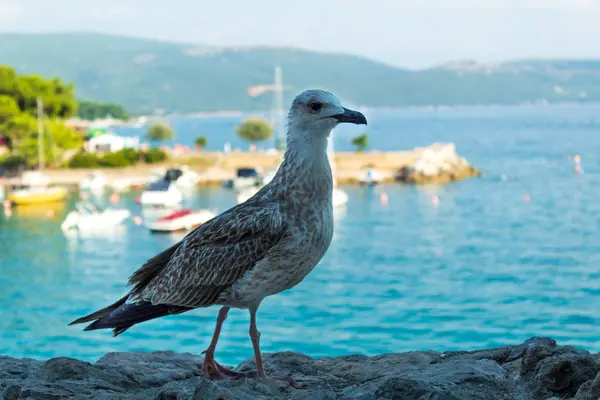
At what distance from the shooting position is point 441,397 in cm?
533

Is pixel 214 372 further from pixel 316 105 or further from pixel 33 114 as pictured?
pixel 33 114

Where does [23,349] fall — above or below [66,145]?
below

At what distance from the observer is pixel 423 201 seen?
244 ft

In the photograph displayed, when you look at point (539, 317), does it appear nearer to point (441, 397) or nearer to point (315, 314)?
point (315, 314)

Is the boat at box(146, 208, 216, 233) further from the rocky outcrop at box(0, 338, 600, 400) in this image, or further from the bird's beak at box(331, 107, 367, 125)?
the bird's beak at box(331, 107, 367, 125)

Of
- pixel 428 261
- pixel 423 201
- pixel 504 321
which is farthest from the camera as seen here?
pixel 423 201

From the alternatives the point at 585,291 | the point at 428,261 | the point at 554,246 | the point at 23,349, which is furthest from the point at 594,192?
the point at 23,349

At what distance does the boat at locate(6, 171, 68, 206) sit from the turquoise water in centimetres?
110

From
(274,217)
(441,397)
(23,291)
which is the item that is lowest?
(23,291)

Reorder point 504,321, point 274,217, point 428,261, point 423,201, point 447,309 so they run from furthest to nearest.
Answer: point 423,201
point 428,261
point 447,309
point 504,321
point 274,217

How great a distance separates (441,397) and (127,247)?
169 feet

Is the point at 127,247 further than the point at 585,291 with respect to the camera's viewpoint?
Yes

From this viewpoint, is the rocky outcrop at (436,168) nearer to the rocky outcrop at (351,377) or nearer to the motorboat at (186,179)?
the motorboat at (186,179)

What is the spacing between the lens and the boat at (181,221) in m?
56.6
